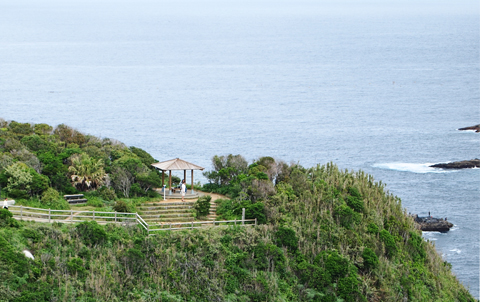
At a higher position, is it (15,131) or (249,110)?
(249,110)

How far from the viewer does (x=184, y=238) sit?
4334 cm

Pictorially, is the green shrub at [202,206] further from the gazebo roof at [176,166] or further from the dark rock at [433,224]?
the dark rock at [433,224]

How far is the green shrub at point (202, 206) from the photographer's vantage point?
4766cm

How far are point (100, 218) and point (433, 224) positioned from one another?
1928 inches

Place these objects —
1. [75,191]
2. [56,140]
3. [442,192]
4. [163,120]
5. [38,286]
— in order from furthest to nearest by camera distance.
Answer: [163,120] < [442,192] < [56,140] < [75,191] < [38,286]

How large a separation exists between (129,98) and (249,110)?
32485 mm

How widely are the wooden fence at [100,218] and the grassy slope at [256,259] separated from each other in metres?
0.81

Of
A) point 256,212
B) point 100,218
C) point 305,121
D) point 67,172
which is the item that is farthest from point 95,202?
point 305,121

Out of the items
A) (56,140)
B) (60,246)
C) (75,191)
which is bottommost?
(60,246)

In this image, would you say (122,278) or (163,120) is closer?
Result: (122,278)

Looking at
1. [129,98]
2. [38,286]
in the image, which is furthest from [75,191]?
Result: [129,98]

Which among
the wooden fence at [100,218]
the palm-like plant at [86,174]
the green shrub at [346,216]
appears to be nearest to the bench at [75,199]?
the palm-like plant at [86,174]

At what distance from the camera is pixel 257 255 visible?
1716 inches

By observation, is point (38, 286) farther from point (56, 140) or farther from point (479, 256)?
point (479, 256)
